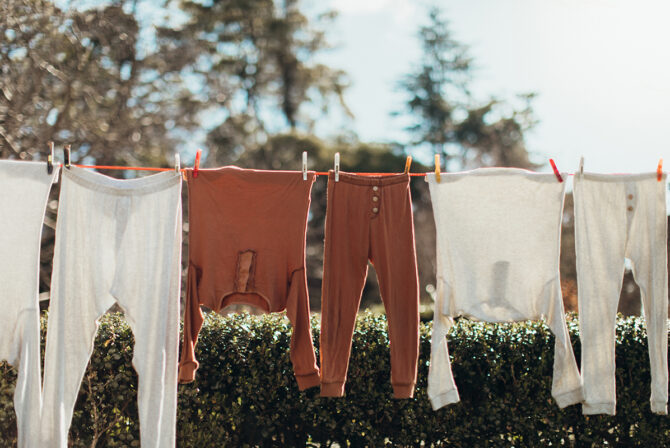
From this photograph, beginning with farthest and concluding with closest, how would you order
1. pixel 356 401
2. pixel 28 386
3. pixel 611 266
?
1. pixel 356 401
2. pixel 611 266
3. pixel 28 386

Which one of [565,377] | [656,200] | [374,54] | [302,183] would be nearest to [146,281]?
[302,183]

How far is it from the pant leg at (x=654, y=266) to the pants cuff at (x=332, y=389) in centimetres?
181

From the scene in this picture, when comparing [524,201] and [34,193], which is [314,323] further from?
[34,193]

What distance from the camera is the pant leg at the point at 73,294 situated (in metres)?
3.42

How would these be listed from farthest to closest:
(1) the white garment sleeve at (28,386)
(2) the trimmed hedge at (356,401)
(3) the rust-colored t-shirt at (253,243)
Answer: (2) the trimmed hedge at (356,401), (3) the rust-colored t-shirt at (253,243), (1) the white garment sleeve at (28,386)

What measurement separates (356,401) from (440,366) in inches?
25.4

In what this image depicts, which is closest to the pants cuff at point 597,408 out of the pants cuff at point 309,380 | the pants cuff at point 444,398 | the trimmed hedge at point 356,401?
the trimmed hedge at point 356,401

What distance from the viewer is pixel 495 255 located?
3609 millimetres

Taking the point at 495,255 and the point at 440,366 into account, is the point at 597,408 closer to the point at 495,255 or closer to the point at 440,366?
the point at 440,366

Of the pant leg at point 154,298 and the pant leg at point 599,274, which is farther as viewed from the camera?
the pant leg at point 599,274

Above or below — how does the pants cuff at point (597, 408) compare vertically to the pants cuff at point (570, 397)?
below

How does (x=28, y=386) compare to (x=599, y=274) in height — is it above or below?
below

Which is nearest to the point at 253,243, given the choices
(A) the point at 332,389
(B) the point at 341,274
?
(B) the point at 341,274

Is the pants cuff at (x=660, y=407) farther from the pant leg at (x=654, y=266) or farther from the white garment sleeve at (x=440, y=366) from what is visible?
the white garment sleeve at (x=440, y=366)
